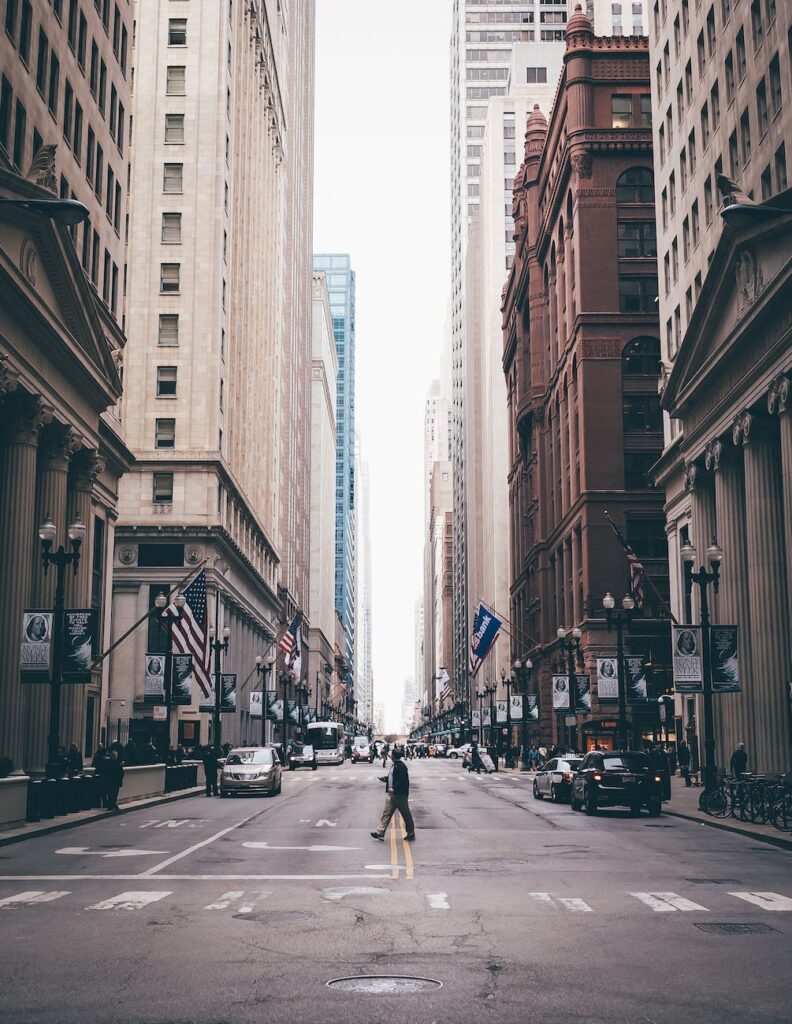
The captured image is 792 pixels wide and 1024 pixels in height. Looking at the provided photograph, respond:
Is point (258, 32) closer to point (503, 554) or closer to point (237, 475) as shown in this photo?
point (237, 475)

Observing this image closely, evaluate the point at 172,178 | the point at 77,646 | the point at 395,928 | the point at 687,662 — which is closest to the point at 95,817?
the point at 77,646

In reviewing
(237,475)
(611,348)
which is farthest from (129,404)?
(611,348)

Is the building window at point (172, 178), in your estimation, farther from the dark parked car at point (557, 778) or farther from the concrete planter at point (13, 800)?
the concrete planter at point (13, 800)

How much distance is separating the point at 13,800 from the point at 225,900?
1265 cm

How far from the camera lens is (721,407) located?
A: 4559 centimetres

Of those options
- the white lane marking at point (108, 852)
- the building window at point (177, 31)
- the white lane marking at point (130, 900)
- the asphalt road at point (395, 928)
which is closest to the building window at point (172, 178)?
the building window at point (177, 31)

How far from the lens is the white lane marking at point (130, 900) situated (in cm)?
1570

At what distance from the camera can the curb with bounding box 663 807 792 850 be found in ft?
82.2

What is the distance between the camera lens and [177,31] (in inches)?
3364

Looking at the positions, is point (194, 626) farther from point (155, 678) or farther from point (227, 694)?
point (227, 694)

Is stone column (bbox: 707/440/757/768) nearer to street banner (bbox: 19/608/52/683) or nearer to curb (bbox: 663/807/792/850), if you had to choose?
curb (bbox: 663/807/792/850)

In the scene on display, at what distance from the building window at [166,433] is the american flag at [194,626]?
3120 centimetres

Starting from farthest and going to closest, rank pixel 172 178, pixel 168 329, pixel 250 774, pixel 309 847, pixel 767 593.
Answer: pixel 172 178, pixel 168 329, pixel 250 774, pixel 767 593, pixel 309 847

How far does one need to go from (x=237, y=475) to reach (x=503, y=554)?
5138 centimetres
